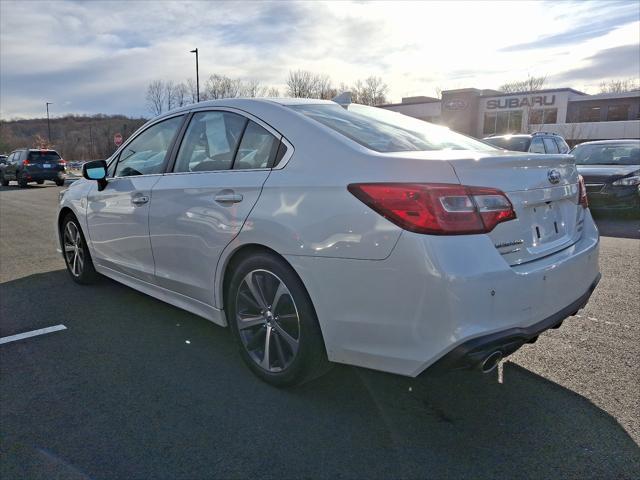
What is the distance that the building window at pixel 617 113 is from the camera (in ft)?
160

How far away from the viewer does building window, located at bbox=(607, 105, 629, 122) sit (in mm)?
48697

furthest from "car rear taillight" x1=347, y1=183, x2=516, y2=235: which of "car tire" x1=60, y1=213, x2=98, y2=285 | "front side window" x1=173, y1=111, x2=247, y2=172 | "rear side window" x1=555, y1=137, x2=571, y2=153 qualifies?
"rear side window" x1=555, y1=137, x2=571, y2=153

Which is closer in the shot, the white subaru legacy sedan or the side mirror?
the white subaru legacy sedan

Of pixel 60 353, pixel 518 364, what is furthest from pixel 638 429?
pixel 60 353

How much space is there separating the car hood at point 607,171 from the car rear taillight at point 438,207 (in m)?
8.52

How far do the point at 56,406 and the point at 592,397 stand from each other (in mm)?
3065

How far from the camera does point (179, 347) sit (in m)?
3.58

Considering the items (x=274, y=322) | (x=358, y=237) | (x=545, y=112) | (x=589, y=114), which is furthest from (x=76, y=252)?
(x=589, y=114)

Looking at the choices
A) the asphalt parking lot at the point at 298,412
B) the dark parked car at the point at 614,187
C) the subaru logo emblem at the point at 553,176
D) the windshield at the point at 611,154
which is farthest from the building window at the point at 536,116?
the subaru logo emblem at the point at 553,176

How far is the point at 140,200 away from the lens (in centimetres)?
379

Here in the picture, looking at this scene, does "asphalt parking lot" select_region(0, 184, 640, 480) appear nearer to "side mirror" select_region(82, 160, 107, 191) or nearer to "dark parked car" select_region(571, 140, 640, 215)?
"side mirror" select_region(82, 160, 107, 191)

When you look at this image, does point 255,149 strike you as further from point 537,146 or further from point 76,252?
point 537,146

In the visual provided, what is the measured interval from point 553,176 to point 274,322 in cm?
175

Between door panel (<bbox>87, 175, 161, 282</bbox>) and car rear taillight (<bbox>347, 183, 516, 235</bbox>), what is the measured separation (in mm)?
2106
